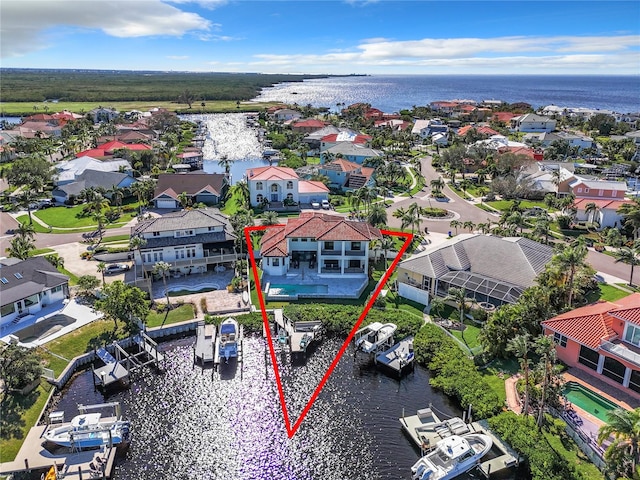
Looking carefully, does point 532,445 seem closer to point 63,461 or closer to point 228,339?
point 228,339

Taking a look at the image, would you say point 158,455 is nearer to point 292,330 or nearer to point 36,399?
point 36,399

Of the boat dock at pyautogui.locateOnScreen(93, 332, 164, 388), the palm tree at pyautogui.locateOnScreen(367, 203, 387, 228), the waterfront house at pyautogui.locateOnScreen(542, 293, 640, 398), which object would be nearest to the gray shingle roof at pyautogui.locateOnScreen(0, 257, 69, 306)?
the boat dock at pyautogui.locateOnScreen(93, 332, 164, 388)

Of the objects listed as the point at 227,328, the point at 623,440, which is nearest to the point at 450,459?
the point at 623,440

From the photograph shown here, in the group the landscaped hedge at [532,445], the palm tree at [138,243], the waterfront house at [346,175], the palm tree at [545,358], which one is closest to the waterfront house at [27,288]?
the palm tree at [138,243]

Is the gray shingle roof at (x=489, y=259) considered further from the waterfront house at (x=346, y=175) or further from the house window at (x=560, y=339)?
the waterfront house at (x=346, y=175)

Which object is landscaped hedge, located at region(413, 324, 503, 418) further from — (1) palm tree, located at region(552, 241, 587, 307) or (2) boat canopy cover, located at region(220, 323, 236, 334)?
(2) boat canopy cover, located at region(220, 323, 236, 334)

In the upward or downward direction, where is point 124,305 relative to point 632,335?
upward
